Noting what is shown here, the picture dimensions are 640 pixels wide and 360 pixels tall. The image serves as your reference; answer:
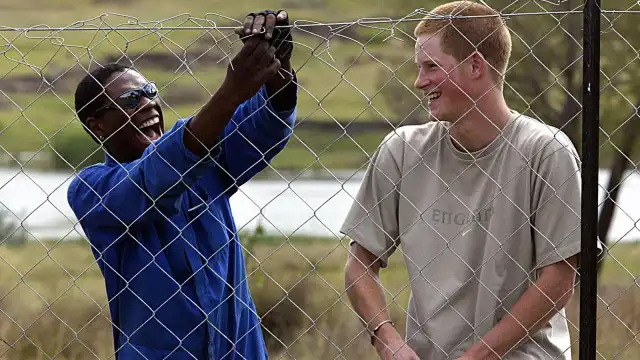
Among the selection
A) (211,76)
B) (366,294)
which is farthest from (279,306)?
(366,294)

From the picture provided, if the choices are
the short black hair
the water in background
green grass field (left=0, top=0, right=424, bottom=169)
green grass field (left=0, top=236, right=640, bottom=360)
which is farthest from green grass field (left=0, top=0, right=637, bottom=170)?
the short black hair

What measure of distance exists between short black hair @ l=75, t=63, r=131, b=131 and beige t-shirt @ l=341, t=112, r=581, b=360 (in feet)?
2.23

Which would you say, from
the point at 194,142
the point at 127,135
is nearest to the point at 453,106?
the point at 194,142

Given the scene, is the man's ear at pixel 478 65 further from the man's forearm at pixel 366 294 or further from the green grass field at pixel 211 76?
the green grass field at pixel 211 76

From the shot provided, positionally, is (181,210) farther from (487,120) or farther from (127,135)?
(487,120)

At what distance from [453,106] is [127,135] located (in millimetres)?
786

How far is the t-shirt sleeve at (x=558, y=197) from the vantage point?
2246 millimetres

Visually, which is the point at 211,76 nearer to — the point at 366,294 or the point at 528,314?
the point at 366,294

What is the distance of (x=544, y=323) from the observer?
2285 mm

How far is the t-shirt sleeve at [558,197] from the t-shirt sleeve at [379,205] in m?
0.35

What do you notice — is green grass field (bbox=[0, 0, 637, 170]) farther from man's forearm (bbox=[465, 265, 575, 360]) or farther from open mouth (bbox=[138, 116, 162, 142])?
man's forearm (bbox=[465, 265, 575, 360])

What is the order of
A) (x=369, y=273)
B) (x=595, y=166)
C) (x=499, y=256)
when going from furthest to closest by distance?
(x=369, y=273), (x=499, y=256), (x=595, y=166)

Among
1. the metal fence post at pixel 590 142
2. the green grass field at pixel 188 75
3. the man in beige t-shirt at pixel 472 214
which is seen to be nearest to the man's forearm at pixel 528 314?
the man in beige t-shirt at pixel 472 214

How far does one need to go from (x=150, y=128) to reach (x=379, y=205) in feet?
1.94
